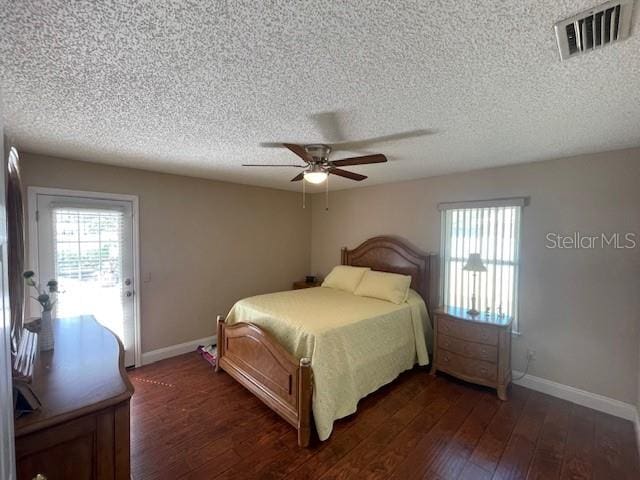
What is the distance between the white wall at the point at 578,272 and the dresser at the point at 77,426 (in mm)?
3454

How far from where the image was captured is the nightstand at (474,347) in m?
2.74

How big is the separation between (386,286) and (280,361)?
164cm

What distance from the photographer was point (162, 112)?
180 cm

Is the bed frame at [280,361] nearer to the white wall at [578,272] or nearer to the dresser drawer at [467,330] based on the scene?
the dresser drawer at [467,330]

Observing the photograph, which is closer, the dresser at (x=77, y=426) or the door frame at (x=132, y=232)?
the dresser at (x=77, y=426)

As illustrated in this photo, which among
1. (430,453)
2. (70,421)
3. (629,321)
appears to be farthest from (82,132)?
(629,321)

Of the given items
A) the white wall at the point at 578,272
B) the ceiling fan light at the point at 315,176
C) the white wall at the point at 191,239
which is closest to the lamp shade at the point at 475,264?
the white wall at the point at 578,272

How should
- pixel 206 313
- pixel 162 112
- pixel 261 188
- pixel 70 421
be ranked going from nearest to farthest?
pixel 70 421 < pixel 162 112 < pixel 206 313 < pixel 261 188

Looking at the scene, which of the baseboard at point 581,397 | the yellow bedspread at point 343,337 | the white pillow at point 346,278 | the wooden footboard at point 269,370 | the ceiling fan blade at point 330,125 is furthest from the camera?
the white pillow at point 346,278

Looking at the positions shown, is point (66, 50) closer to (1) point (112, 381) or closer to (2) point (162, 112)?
(2) point (162, 112)

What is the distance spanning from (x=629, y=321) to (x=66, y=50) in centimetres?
420

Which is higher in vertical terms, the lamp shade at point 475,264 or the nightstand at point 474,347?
the lamp shade at point 475,264

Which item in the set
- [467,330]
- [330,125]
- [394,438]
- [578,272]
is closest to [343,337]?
[394,438]

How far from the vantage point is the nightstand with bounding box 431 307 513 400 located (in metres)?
2.74
